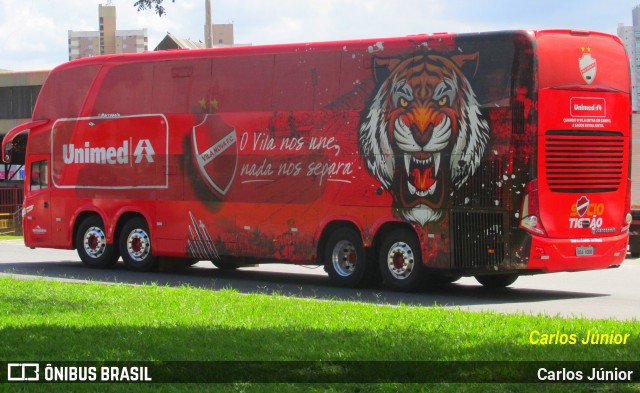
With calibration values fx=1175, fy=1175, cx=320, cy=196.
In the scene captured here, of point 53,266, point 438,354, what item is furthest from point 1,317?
point 53,266

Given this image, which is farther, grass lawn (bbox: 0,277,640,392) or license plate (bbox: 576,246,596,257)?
license plate (bbox: 576,246,596,257)

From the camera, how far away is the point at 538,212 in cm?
1650

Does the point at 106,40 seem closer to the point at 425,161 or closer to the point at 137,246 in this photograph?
the point at 137,246

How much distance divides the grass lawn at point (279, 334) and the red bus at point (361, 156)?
349 centimetres

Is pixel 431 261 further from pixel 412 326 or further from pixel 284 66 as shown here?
pixel 412 326

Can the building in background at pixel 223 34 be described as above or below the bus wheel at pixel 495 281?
above

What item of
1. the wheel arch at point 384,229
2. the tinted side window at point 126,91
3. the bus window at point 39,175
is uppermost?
the tinted side window at point 126,91

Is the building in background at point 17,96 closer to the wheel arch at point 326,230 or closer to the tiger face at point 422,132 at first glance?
the wheel arch at point 326,230

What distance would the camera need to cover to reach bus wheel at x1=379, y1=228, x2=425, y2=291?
17.7 metres

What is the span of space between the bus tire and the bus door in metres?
7.32

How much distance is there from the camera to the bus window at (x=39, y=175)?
23.7 m

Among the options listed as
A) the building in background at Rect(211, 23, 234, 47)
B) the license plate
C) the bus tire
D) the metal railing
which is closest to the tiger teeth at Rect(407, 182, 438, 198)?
the bus tire

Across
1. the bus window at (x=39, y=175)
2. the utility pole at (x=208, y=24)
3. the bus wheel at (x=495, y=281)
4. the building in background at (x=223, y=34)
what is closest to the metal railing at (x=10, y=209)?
the utility pole at (x=208, y=24)

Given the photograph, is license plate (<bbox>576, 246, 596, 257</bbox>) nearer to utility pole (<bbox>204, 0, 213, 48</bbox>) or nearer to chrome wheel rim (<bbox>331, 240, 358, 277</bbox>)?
chrome wheel rim (<bbox>331, 240, 358, 277</bbox>)
